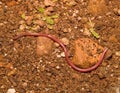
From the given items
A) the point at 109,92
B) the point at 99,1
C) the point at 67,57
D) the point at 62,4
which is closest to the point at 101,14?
the point at 99,1

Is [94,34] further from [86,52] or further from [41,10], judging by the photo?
[41,10]

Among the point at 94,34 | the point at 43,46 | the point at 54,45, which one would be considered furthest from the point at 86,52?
the point at 43,46

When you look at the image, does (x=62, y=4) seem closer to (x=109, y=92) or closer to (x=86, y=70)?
(x=86, y=70)

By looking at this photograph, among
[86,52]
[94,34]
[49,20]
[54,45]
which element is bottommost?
[86,52]

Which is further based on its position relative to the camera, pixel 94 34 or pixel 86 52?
pixel 94 34

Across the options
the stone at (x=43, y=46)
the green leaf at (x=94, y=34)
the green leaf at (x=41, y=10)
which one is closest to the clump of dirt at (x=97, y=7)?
the green leaf at (x=94, y=34)

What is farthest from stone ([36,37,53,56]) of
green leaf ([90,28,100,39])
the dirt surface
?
green leaf ([90,28,100,39])

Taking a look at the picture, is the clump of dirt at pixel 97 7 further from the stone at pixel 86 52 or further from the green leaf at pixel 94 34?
the stone at pixel 86 52
